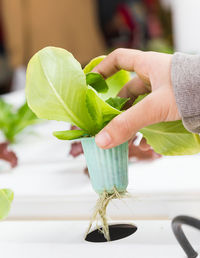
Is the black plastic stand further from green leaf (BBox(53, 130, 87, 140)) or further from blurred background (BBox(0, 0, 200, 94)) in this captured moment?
blurred background (BBox(0, 0, 200, 94))

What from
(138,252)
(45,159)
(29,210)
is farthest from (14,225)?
(45,159)

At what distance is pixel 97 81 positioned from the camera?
1.57 ft

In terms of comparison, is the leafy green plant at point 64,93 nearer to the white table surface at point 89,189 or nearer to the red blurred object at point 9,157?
the white table surface at point 89,189

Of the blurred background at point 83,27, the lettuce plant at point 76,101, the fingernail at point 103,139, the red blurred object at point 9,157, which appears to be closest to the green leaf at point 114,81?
the lettuce plant at point 76,101

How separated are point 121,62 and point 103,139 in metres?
0.11

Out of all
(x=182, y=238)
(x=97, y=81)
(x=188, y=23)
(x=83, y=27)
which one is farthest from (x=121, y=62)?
(x=83, y=27)

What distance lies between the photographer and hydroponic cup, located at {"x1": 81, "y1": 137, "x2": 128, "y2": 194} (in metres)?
0.44

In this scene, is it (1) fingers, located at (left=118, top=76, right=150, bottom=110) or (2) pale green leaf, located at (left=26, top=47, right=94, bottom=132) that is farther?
(1) fingers, located at (left=118, top=76, right=150, bottom=110)

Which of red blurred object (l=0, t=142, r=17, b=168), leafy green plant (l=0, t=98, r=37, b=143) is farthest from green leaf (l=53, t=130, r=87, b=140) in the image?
leafy green plant (l=0, t=98, r=37, b=143)

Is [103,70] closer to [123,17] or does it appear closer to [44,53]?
[44,53]

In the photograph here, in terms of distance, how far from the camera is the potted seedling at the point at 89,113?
41cm

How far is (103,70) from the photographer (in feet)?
1.59

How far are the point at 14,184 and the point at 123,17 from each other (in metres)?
2.11

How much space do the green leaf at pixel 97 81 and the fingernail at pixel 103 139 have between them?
0.27ft
